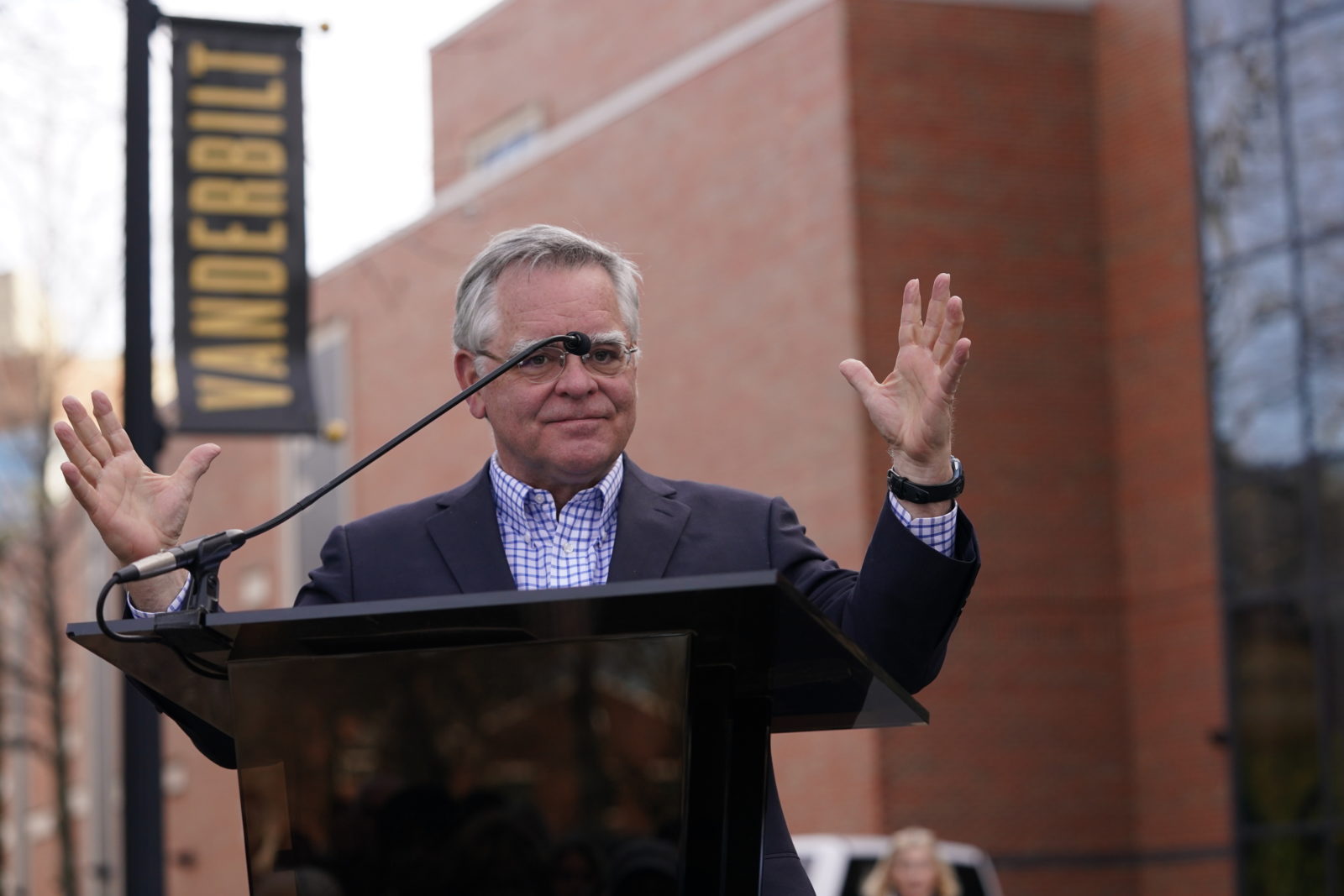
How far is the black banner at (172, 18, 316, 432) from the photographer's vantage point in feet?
33.1

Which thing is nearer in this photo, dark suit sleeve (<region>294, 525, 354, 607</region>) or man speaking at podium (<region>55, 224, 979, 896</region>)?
man speaking at podium (<region>55, 224, 979, 896</region>)

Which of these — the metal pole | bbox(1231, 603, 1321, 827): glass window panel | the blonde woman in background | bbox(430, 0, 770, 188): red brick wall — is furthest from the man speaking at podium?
bbox(430, 0, 770, 188): red brick wall

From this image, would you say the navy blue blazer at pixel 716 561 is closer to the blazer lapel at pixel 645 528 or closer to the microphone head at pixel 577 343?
the blazer lapel at pixel 645 528

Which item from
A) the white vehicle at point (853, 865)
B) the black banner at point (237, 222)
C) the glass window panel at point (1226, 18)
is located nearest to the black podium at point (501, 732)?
the black banner at point (237, 222)

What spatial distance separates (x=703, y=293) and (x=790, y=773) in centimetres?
553

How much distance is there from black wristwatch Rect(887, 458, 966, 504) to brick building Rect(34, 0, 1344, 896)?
1690cm

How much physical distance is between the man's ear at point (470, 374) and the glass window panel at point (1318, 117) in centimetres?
1699

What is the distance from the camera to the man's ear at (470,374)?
291 centimetres

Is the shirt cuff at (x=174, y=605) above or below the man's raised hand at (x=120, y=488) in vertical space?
below

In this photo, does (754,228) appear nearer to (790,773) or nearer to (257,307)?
(790,773)

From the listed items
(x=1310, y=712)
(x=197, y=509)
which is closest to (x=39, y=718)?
(x=197, y=509)

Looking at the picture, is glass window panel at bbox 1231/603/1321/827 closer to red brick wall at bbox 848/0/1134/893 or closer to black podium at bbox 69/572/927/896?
red brick wall at bbox 848/0/1134/893

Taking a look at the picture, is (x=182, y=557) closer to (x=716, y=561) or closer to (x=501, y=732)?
(x=501, y=732)

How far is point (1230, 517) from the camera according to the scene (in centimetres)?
1970
